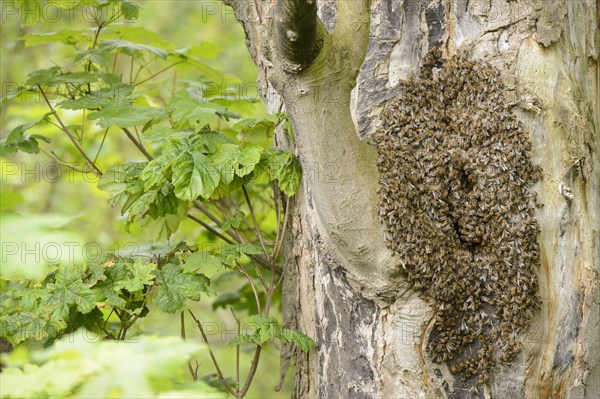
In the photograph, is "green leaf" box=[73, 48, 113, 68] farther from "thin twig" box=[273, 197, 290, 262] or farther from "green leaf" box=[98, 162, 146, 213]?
"thin twig" box=[273, 197, 290, 262]

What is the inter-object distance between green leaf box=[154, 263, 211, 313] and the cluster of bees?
87cm

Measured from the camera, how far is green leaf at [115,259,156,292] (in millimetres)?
2574

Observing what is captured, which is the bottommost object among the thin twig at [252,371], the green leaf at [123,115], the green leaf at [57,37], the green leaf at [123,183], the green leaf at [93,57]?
the thin twig at [252,371]

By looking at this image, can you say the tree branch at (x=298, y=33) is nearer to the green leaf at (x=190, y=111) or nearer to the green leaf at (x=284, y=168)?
the green leaf at (x=284, y=168)

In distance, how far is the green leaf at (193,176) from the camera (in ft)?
8.34

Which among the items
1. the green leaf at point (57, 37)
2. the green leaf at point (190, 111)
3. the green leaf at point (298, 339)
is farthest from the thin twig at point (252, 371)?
the green leaf at point (57, 37)

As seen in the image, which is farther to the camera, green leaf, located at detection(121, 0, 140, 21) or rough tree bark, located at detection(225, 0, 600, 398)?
green leaf, located at detection(121, 0, 140, 21)

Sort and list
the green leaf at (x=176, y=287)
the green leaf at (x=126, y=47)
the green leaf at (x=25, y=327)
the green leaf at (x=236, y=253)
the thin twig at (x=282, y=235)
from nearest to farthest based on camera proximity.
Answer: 1. the green leaf at (x=25, y=327)
2. the green leaf at (x=176, y=287)
3. the green leaf at (x=236, y=253)
4. the thin twig at (x=282, y=235)
5. the green leaf at (x=126, y=47)

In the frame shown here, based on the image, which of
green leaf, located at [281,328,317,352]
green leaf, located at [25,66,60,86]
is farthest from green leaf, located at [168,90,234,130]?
green leaf, located at [281,328,317,352]

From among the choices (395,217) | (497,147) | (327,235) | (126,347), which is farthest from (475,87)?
(126,347)

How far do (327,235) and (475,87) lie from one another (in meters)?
0.84

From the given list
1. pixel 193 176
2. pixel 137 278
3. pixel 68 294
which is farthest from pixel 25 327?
pixel 193 176

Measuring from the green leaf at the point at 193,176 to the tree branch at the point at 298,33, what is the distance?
68 cm

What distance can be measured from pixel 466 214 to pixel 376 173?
1.28 feet
